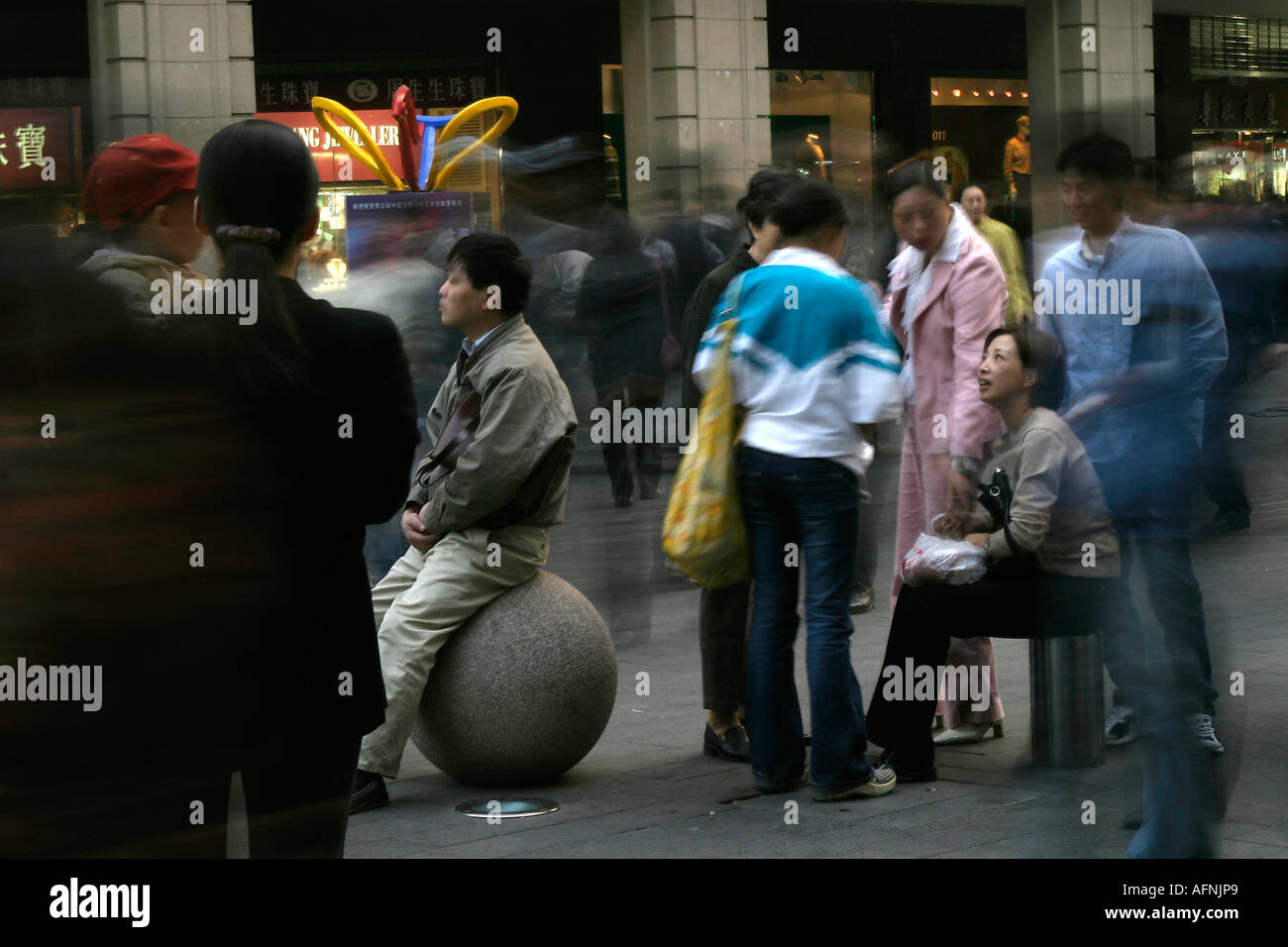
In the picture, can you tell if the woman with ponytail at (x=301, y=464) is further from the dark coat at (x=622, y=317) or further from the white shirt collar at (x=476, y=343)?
the dark coat at (x=622, y=317)

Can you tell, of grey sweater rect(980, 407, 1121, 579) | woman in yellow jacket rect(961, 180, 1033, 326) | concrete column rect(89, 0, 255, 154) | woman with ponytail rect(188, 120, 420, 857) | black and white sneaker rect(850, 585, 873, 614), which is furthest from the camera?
concrete column rect(89, 0, 255, 154)

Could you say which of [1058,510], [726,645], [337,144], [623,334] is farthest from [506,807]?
[337,144]

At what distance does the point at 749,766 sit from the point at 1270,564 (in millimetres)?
4586

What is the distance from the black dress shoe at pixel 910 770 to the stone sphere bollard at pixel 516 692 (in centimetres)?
94

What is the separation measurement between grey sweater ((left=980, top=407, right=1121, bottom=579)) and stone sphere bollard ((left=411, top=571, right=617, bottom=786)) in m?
1.34

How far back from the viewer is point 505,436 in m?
5.31

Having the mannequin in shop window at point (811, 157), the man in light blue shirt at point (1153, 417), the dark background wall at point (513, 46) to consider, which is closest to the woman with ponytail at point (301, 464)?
the man in light blue shirt at point (1153, 417)

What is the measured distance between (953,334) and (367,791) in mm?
2505

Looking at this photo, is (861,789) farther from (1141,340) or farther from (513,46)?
(513,46)

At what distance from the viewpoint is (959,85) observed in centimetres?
2320

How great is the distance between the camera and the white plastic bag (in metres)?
5.15

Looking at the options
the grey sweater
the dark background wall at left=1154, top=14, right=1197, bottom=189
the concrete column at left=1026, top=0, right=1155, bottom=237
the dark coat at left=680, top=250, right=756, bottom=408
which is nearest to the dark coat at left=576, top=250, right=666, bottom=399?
the dark coat at left=680, top=250, right=756, bottom=408

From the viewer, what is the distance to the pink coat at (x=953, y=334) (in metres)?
5.82

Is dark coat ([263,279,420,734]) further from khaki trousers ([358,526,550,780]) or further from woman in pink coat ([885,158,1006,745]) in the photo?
woman in pink coat ([885,158,1006,745])
